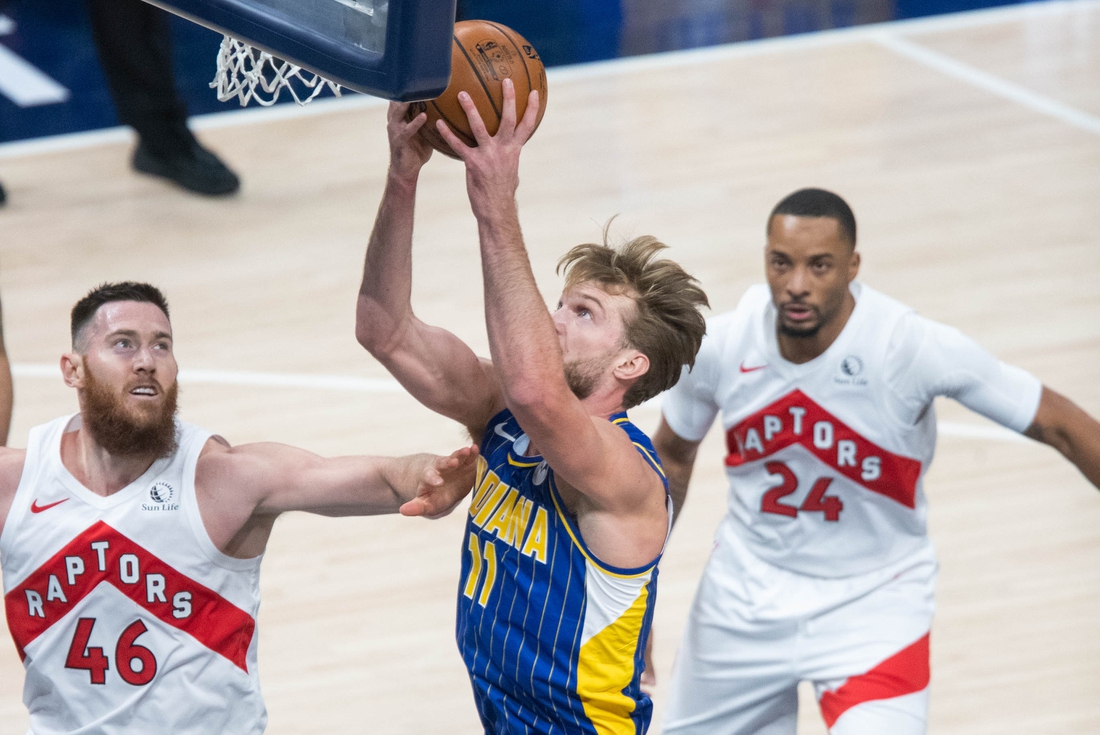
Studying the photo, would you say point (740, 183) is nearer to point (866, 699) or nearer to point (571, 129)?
point (571, 129)

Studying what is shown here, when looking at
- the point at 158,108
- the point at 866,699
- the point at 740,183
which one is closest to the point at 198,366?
the point at 158,108

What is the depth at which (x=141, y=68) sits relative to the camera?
1001cm

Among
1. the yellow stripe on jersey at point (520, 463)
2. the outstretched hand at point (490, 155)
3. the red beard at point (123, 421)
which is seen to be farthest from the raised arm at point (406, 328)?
the red beard at point (123, 421)

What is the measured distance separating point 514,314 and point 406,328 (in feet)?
2.30

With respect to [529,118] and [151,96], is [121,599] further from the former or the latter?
[151,96]

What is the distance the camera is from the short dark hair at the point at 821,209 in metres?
4.80

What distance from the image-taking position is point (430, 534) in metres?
6.72

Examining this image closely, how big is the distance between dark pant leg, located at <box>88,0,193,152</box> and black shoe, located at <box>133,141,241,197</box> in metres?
0.08

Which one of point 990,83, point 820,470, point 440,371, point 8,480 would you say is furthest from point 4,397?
point 990,83

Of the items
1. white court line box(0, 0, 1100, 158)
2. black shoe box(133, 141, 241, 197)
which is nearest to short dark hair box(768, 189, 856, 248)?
black shoe box(133, 141, 241, 197)

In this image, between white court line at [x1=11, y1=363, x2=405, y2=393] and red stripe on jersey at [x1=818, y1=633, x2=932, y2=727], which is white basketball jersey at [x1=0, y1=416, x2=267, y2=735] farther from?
white court line at [x1=11, y1=363, x2=405, y2=393]

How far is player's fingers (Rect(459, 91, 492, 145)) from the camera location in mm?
3182

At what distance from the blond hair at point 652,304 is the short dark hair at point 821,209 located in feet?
3.66

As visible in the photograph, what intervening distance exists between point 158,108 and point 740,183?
4213mm
